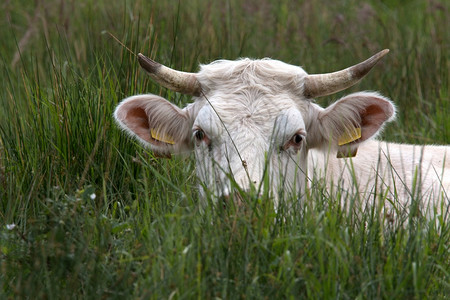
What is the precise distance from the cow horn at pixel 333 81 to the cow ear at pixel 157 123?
2.69 ft

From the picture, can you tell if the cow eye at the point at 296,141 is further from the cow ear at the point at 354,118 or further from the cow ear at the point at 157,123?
the cow ear at the point at 157,123

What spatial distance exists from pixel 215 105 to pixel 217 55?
2.86 m

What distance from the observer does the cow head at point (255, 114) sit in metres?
4.52

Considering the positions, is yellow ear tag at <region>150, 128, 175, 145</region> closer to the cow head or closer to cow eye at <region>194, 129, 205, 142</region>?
the cow head

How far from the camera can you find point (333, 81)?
482cm

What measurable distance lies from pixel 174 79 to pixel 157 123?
13.3 inches

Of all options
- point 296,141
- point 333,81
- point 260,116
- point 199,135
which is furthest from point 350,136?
point 199,135

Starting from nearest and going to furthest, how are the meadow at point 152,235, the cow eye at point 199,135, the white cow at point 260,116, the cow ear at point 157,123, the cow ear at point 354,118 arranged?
the meadow at point 152,235 < the white cow at point 260,116 < the cow eye at point 199,135 < the cow ear at point 354,118 < the cow ear at point 157,123

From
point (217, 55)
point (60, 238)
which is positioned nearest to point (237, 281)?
point (60, 238)

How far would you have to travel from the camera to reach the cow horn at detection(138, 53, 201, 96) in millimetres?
4845

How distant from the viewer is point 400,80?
8227 mm

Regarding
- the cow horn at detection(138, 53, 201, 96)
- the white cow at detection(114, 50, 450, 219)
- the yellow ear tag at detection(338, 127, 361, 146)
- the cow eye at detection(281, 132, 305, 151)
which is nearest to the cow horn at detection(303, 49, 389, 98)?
the white cow at detection(114, 50, 450, 219)

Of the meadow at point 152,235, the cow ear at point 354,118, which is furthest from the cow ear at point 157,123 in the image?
the cow ear at point 354,118

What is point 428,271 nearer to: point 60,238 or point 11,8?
point 60,238
